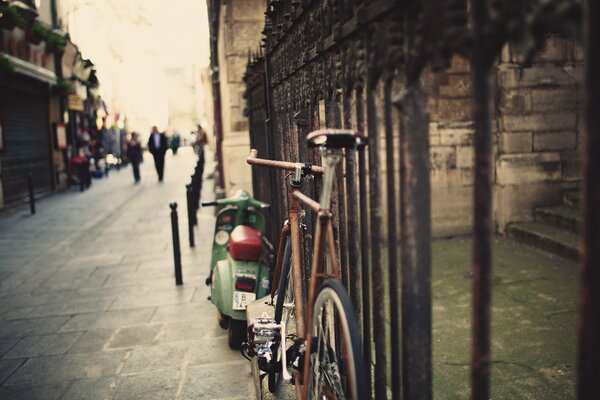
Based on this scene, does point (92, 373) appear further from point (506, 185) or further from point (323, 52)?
point (506, 185)

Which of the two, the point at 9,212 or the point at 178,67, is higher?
the point at 178,67

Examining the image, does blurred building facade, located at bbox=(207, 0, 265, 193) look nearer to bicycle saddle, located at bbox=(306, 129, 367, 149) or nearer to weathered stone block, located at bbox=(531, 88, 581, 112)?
weathered stone block, located at bbox=(531, 88, 581, 112)

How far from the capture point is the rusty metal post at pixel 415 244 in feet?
4.76

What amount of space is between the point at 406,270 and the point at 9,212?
44.5 ft

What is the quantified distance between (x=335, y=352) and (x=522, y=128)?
664 centimetres

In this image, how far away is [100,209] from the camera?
1293 cm

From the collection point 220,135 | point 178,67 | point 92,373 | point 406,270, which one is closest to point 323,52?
point 406,270

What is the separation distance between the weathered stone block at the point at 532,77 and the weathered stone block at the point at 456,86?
1.67 feet

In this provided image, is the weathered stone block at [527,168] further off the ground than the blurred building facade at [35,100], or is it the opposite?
the blurred building facade at [35,100]

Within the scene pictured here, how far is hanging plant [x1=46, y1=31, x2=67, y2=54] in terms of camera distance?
16.2 m

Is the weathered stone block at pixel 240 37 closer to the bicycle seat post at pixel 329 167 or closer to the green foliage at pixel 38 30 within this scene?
the bicycle seat post at pixel 329 167

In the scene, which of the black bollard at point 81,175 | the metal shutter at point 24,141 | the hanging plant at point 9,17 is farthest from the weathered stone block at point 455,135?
the black bollard at point 81,175

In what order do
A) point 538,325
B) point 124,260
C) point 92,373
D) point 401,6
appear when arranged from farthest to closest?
point 124,260 < point 538,325 < point 92,373 < point 401,6

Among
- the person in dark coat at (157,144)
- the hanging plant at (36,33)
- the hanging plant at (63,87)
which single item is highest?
the hanging plant at (36,33)
